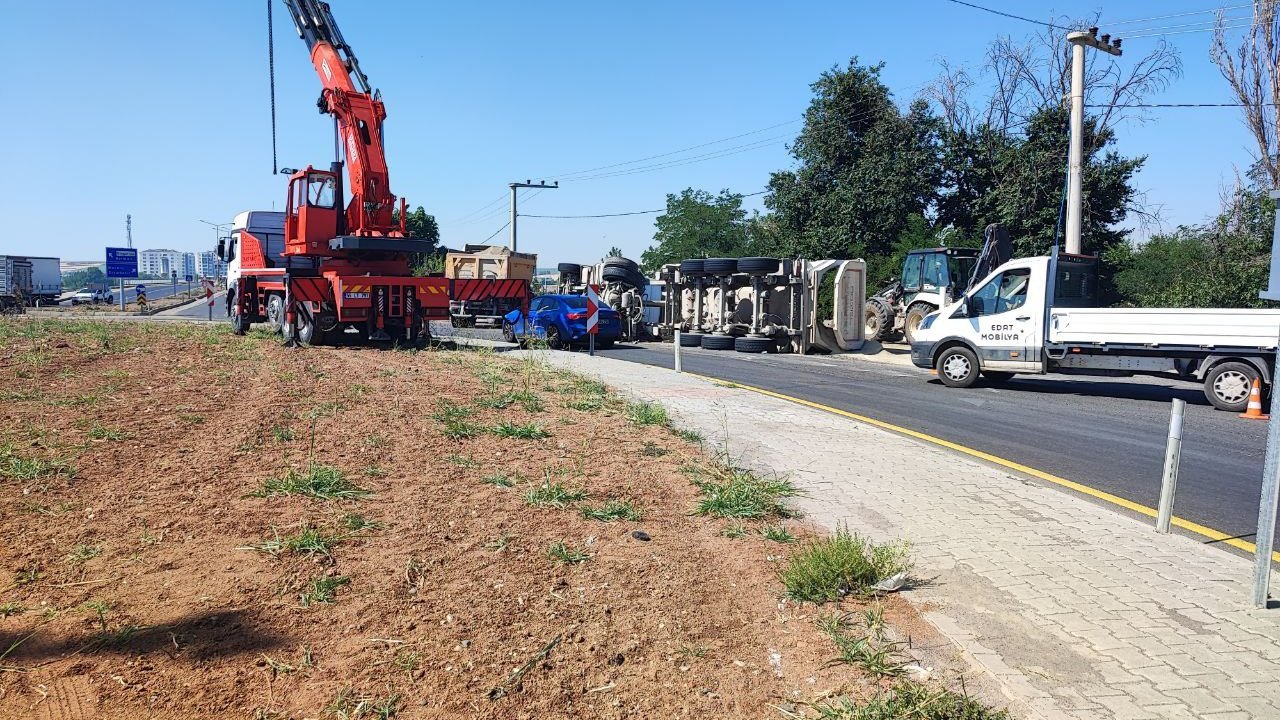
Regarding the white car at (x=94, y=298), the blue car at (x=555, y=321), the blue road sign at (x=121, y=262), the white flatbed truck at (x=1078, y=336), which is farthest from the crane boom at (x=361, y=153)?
the white car at (x=94, y=298)

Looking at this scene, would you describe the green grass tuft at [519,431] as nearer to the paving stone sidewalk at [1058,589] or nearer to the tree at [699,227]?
the paving stone sidewalk at [1058,589]

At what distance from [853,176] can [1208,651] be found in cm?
3200

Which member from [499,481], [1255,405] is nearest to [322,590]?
[499,481]

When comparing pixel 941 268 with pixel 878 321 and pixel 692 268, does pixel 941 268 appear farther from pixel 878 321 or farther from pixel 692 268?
pixel 692 268

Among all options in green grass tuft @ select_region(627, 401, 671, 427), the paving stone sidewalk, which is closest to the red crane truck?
green grass tuft @ select_region(627, 401, 671, 427)

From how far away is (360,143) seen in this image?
16188mm

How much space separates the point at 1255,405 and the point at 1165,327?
155 cm

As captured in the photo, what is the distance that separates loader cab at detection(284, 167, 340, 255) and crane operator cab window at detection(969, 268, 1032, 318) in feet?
41.3

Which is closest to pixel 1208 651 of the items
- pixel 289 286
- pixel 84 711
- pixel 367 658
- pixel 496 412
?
pixel 367 658

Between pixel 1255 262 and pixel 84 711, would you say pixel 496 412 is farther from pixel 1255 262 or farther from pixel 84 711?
pixel 1255 262

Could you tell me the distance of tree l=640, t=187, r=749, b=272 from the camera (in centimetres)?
5812

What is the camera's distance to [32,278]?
53094 mm

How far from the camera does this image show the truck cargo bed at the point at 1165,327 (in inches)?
441

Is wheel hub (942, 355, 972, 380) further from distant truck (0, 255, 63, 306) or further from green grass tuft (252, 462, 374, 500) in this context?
distant truck (0, 255, 63, 306)
